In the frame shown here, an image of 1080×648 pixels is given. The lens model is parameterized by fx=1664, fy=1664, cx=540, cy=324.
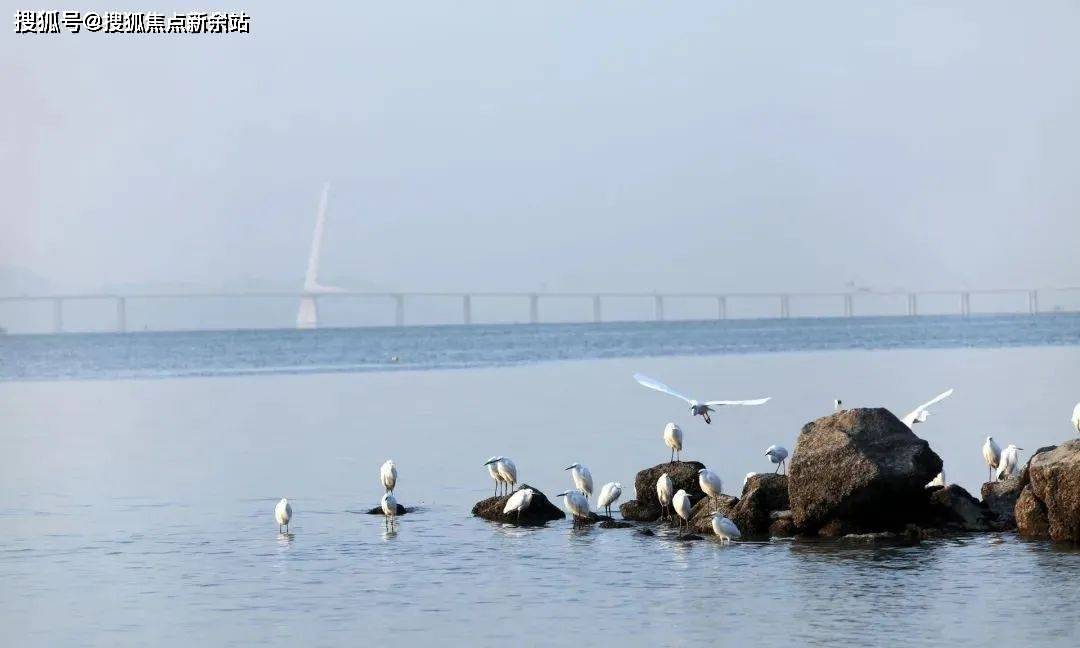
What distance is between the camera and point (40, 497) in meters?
21.9

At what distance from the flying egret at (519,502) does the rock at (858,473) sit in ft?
9.81

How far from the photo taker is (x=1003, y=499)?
17266 mm

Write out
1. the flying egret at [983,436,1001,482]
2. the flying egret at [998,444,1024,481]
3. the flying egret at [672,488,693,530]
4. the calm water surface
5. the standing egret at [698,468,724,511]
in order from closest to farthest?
the calm water surface < the flying egret at [672,488,693,530] < the standing egret at [698,468,724,511] < the flying egret at [998,444,1024,481] < the flying egret at [983,436,1001,482]

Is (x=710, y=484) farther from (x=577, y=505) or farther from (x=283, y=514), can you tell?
(x=283, y=514)

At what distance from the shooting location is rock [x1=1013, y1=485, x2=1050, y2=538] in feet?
51.8

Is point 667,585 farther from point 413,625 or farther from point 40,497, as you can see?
point 40,497

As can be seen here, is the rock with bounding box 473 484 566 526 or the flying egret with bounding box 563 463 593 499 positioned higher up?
the flying egret with bounding box 563 463 593 499

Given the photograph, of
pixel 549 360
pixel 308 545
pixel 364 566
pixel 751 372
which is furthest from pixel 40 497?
pixel 549 360

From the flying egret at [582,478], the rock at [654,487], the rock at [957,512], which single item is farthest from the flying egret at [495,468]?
the rock at [957,512]

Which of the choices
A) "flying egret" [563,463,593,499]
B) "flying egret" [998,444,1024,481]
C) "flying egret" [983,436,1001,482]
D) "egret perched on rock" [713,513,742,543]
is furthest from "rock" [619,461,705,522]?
"flying egret" [983,436,1001,482]

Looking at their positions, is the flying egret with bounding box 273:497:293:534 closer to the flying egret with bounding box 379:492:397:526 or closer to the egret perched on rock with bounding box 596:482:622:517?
the flying egret with bounding box 379:492:397:526

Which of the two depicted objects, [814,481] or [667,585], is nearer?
[667,585]

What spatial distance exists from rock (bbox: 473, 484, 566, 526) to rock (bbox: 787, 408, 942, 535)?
2996 mm

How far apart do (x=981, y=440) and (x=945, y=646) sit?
1349 centimetres
